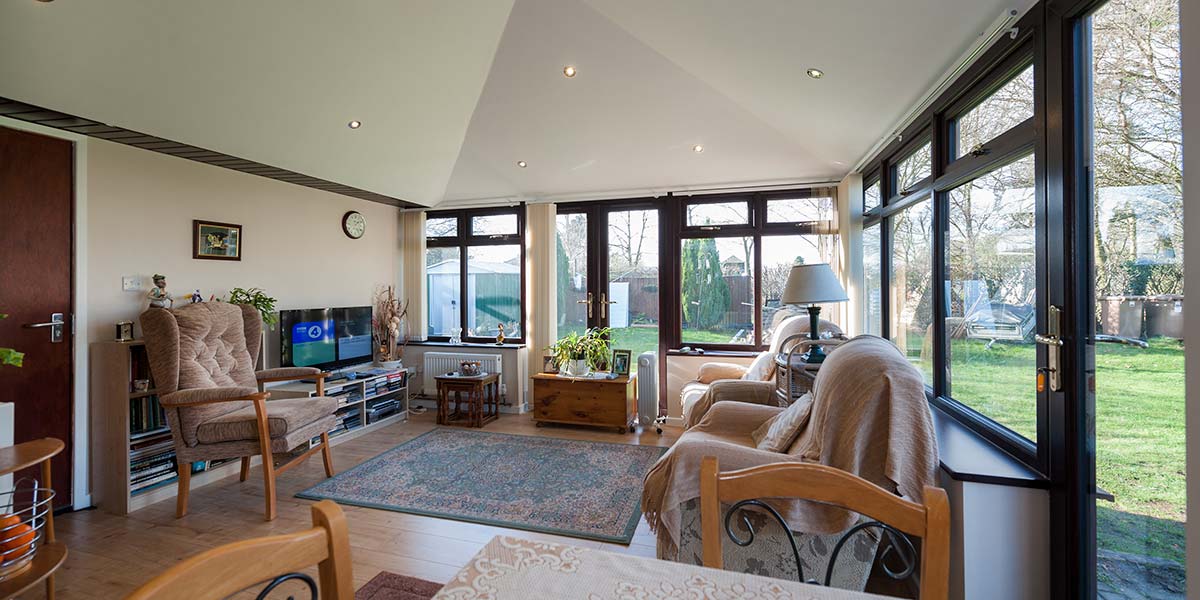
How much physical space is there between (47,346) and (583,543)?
332 centimetres

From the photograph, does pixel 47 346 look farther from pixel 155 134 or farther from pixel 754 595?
pixel 754 595

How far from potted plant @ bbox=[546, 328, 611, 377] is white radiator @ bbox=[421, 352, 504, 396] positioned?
75 centimetres

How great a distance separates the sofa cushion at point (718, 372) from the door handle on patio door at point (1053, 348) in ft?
9.04

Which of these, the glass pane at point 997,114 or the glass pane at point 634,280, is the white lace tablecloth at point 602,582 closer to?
the glass pane at point 997,114

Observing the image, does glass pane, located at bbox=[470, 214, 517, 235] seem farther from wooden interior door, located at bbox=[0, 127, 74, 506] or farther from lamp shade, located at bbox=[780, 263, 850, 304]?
lamp shade, located at bbox=[780, 263, 850, 304]

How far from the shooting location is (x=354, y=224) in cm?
519

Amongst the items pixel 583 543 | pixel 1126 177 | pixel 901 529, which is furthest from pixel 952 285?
pixel 583 543

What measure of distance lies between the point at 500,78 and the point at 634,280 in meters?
2.37

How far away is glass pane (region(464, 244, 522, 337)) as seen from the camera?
5.70 metres

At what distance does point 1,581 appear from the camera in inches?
71.5

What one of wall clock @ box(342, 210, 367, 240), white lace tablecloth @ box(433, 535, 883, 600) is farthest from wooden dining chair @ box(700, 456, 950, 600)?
wall clock @ box(342, 210, 367, 240)

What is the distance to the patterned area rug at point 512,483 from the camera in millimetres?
2922

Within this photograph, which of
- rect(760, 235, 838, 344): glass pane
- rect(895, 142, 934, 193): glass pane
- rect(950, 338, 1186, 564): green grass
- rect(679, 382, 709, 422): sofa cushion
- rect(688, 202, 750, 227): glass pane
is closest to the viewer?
rect(950, 338, 1186, 564): green grass

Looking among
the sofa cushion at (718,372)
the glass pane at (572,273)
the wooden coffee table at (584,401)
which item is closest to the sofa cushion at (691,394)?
the sofa cushion at (718,372)
